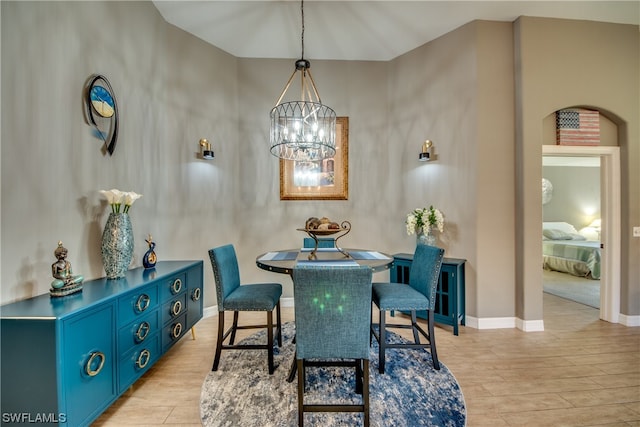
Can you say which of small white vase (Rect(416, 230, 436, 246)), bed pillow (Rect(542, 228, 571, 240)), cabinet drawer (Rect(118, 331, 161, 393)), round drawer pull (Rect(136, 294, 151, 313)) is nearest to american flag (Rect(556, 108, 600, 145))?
small white vase (Rect(416, 230, 436, 246))

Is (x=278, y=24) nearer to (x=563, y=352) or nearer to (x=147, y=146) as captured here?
(x=147, y=146)

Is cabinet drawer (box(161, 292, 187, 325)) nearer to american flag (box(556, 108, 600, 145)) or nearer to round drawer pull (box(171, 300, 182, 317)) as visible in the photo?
round drawer pull (box(171, 300, 182, 317))

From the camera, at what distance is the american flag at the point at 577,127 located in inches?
118

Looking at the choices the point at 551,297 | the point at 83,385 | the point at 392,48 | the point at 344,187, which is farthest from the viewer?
the point at 551,297

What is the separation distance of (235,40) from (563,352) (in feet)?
16.4

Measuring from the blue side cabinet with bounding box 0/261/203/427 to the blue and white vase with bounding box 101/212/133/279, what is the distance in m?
0.09

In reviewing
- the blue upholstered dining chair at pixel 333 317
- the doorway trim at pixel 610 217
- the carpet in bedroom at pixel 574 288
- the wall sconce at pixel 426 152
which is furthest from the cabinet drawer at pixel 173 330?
the carpet in bedroom at pixel 574 288

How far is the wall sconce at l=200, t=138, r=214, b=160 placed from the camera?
3174 mm

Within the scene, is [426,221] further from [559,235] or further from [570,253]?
[559,235]

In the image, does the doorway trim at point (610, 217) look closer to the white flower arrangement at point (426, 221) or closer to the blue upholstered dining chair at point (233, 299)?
the white flower arrangement at point (426, 221)

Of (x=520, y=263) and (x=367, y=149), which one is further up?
(x=367, y=149)

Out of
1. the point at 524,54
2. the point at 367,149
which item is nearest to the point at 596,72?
the point at 524,54

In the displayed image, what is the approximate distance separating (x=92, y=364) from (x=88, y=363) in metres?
0.03

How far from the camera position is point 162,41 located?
9.55ft
